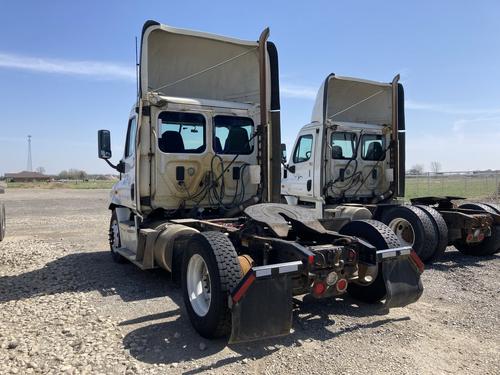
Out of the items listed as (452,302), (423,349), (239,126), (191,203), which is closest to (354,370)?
(423,349)

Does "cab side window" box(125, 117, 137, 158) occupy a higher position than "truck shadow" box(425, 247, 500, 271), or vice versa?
"cab side window" box(125, 117, 137, 158)

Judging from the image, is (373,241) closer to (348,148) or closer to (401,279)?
(401,279)

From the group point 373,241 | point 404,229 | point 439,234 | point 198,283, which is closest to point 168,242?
point 198,283

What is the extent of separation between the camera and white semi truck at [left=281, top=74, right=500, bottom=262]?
29.7 ft

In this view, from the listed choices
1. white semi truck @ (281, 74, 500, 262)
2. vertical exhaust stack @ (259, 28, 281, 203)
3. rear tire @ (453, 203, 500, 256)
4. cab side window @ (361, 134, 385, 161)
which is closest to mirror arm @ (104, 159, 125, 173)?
vertical exhaust stack @ (259, 28, 281, 203)

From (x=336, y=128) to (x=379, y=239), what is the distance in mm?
5238

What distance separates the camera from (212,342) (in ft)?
13.4

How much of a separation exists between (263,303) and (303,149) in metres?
6.96

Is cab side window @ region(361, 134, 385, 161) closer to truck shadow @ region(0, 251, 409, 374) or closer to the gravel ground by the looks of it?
the gravel ground

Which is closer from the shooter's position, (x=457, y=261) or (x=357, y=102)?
(x=457, y=261)

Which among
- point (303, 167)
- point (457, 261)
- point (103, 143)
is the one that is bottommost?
point (457, 261)

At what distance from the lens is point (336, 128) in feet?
31.7

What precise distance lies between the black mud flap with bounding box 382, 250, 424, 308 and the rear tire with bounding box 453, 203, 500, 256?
3.88 m

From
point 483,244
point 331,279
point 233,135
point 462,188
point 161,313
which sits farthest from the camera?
point 462,188
